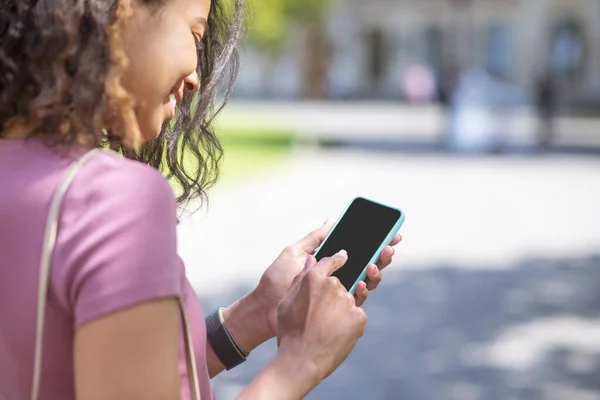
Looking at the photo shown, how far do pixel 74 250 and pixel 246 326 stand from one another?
0.86 meters

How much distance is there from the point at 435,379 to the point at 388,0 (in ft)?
169

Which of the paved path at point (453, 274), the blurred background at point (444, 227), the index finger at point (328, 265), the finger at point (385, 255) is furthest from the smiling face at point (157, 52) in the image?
the paved path at point (453, 274)

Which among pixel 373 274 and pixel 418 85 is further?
pixel 418 85

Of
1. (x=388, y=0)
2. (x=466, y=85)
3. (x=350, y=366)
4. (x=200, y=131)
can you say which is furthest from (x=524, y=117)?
(x=200, y=131)

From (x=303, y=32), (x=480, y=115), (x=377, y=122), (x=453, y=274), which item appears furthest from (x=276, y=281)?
(x=303, y=32)

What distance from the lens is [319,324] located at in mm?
1647

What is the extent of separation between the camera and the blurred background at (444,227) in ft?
21.1

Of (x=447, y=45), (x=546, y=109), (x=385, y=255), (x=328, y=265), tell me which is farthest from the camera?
(x=447, y=45)

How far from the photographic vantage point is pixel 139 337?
1.35 meters

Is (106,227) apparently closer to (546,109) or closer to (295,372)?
(295,372)

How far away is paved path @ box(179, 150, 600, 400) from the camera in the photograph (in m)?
6.25

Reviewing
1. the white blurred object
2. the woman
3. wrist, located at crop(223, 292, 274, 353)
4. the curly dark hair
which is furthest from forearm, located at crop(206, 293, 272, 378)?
the white blurred object

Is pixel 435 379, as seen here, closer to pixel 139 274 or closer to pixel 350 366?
pixel 350 366

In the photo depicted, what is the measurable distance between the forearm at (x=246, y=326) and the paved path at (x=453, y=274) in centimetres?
245
